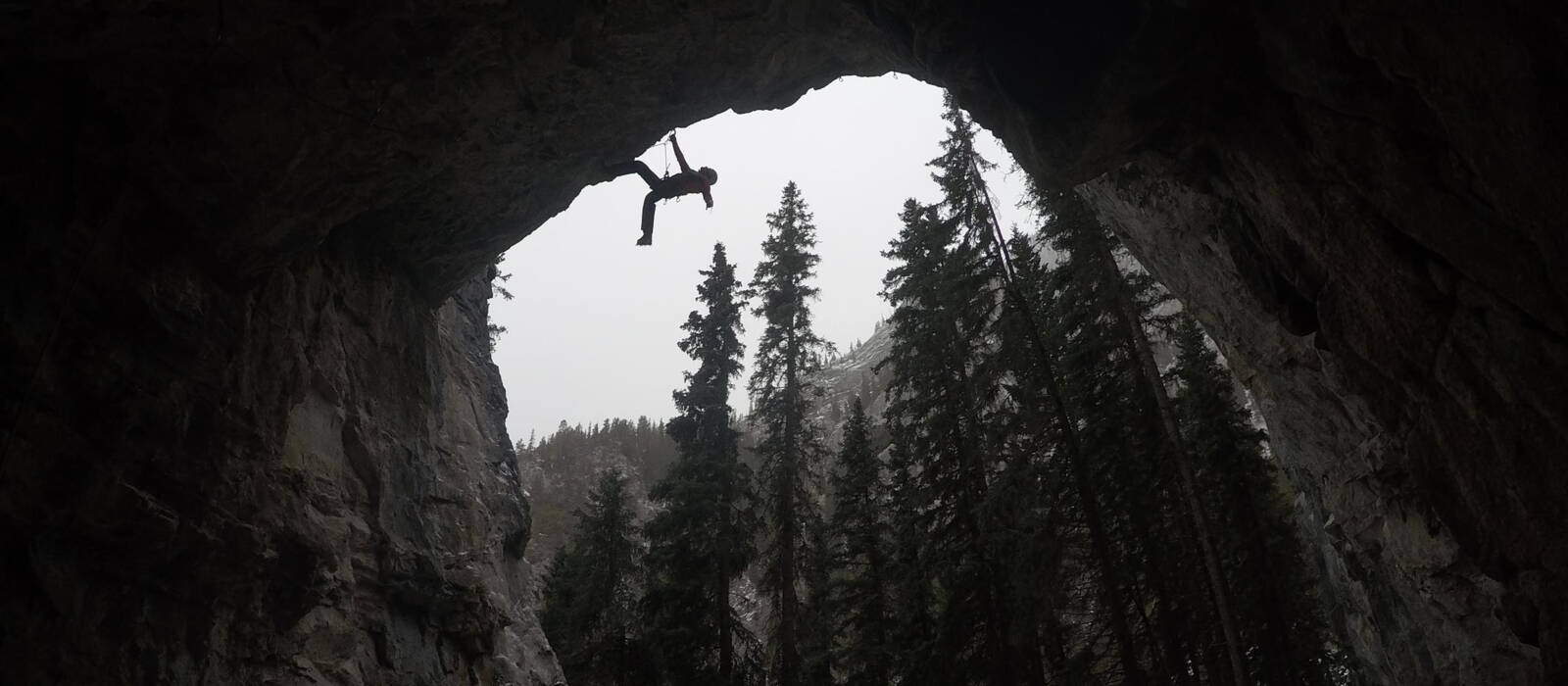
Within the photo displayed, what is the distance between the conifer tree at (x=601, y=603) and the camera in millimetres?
18625

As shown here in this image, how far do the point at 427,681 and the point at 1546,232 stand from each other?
39.0 ft

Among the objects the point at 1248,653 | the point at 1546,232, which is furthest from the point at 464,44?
the point at 1248,653

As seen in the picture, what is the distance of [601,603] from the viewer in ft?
68.3

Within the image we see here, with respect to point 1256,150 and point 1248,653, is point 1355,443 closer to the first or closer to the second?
point 1256,150

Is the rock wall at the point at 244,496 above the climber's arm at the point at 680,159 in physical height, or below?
below

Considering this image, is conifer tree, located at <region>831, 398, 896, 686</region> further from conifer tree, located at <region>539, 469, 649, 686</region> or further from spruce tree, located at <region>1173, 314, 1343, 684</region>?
spruce tree, located at <region>1173, 314, 1343, 684</region>

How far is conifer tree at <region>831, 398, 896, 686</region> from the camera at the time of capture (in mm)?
20078

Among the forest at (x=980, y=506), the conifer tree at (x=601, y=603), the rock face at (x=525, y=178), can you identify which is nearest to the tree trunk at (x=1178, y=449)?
the forest at (x=980, y=506)

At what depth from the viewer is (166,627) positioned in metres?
7.04

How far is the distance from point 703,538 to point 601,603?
12.2 feet

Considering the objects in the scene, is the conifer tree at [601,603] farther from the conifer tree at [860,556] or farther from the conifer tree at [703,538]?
the conifer tree at [860,556]

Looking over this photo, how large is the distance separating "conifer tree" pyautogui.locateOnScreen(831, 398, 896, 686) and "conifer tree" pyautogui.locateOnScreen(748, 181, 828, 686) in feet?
3.19

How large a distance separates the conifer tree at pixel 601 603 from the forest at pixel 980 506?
0.07m

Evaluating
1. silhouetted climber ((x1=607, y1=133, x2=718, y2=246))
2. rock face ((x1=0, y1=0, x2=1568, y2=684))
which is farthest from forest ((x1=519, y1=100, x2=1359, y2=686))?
silhouetted climber ((x1=607, y1=133, x2=718, y2=246))
